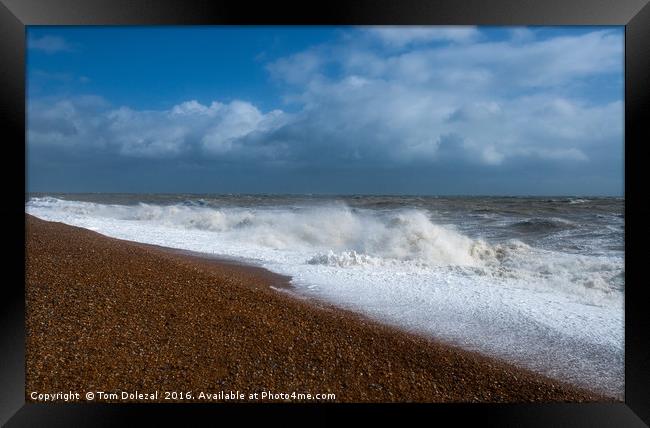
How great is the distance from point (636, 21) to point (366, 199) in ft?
29.4

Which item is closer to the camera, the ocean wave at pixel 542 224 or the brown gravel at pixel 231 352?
the brown gravel at pixel 231 352

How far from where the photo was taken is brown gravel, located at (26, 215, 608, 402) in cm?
216

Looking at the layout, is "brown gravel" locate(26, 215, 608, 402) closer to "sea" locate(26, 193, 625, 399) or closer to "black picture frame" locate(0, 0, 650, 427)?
"black picture frame" locate(0, 0, 650, 427)

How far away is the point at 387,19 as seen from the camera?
1990mm

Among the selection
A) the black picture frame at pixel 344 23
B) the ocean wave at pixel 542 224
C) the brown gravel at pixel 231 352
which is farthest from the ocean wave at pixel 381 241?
the black picture frame at pixel 344 23

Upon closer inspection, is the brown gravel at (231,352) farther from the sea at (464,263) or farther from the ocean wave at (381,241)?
the ocean wave at (381,241)

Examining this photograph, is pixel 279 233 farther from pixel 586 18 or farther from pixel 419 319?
A: pixel 586 18

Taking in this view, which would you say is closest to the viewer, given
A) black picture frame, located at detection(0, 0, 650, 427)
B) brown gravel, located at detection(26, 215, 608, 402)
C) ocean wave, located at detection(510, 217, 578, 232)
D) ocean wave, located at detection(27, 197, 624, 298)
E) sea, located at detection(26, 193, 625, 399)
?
black picture frame, located at detection(0, 0, 650, 427)

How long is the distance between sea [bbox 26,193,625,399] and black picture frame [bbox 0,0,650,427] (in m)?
0.35

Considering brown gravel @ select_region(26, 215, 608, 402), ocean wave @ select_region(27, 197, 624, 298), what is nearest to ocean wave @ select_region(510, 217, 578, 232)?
ocean wave @ select_region(27, 197, 624, 298)

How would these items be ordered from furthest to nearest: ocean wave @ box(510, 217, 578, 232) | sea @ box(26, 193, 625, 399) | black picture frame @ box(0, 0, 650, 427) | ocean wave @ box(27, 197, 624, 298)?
ocean wave @ box(510, 217, 578, 232), ocean wave @ box(27, 197, 624, 298), sea @ box(26, 193, 625, 399), black picture frame @ box(0, 0, 650, 427)

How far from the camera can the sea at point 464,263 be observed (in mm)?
2832

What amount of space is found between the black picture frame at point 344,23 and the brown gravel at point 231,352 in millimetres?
137

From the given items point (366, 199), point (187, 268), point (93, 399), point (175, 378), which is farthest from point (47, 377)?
point (366, 199)
